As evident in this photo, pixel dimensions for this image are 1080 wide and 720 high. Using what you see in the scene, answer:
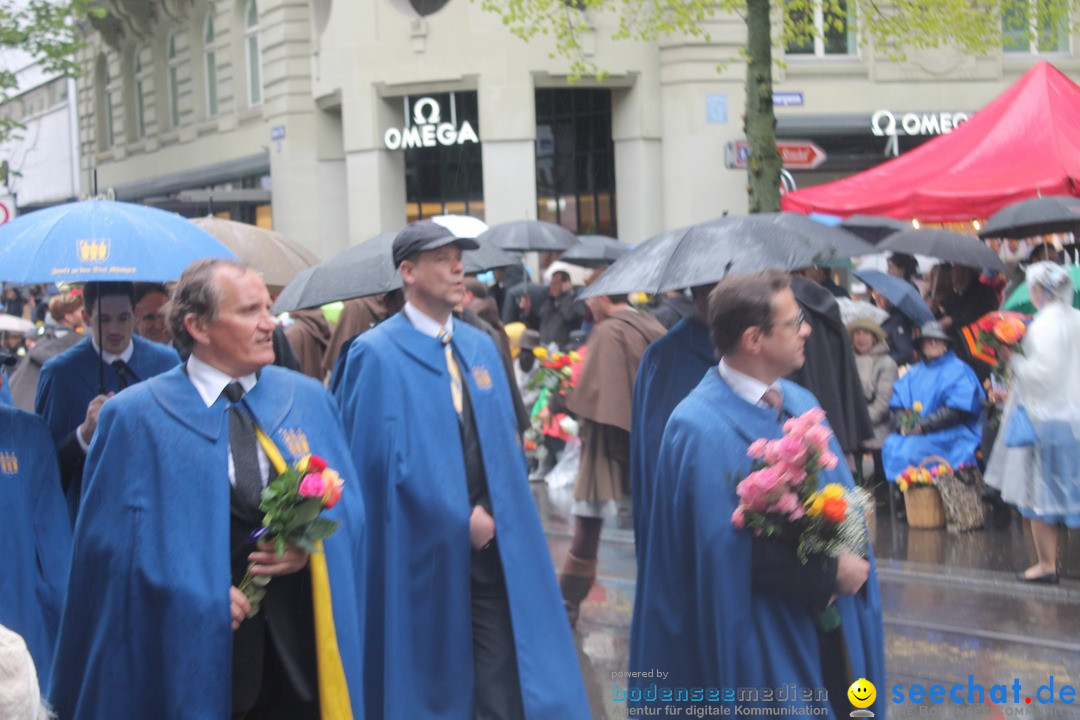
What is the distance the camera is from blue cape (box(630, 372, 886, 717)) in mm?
4148

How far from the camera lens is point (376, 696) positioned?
566 centimetres

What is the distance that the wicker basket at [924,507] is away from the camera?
11539 millimetres

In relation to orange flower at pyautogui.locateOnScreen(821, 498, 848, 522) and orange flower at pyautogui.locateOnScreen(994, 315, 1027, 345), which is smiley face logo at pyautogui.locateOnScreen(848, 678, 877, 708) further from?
orange flower at pyautogui.locateOnScreen(994, 315, 1027, 345)

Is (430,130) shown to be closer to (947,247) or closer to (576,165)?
(576,165)

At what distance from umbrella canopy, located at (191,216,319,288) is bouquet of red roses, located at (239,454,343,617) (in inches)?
190

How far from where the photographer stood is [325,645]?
432 centimetres

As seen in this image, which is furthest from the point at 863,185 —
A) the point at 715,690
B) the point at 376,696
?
the point at 715,690

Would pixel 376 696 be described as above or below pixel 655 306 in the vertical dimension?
below

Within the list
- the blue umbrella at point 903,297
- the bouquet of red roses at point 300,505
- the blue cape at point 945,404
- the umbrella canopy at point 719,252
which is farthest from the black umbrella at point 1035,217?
the bouquet of red roses at point 300,505

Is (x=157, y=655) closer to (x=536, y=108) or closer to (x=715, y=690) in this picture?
(x=715, y=690)

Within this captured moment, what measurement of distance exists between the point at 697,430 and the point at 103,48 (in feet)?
133

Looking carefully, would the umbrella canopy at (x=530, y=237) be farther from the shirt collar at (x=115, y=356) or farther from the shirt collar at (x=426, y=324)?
the shirt collar at (x=426, y=324)

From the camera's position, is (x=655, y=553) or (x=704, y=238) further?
(x=704, y=238)

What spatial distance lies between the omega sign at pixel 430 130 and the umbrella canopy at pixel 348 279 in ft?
59.5
